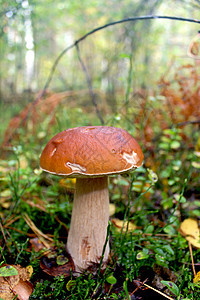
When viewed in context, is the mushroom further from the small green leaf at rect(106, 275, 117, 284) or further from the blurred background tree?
the blurred background tree

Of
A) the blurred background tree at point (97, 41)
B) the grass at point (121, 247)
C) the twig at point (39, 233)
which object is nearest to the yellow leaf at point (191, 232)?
the grass at point (121, 247)

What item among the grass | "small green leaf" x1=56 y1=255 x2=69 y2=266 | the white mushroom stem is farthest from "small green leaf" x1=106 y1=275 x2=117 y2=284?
"small green leaf" x1=56 y1=255 x2=69 y2=266

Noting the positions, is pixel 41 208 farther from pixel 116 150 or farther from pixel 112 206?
pixel 116 150

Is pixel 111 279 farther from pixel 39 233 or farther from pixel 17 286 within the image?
pixel 39 233

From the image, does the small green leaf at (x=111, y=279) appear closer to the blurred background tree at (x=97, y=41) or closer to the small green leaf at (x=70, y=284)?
the small green leaf at (x=70, y=284)

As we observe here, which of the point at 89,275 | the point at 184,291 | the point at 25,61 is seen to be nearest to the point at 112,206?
the point at 89,275

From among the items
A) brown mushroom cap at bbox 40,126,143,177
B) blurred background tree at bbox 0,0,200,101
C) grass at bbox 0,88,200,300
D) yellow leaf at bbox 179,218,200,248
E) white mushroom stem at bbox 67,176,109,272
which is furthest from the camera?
blurred background tree at bbox 0,0,200,101

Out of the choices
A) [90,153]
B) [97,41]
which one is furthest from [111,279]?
[97,41]
